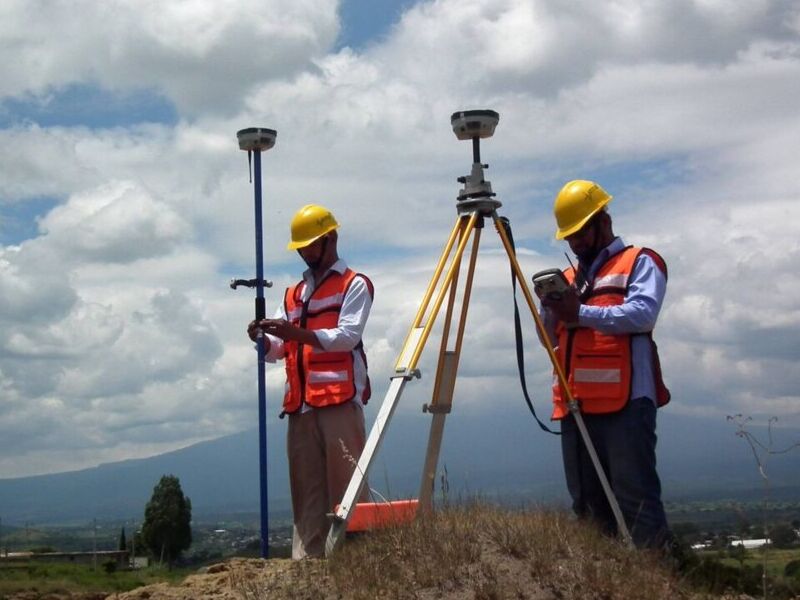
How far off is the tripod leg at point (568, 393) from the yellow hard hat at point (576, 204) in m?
0.36

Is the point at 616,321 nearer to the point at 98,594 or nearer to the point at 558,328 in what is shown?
the point at 558,328

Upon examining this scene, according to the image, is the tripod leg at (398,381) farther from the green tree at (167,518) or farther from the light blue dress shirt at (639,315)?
the green tree at (167,518)

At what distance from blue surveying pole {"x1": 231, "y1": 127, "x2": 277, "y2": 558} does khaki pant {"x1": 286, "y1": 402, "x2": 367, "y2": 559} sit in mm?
219

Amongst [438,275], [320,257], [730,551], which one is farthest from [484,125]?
[730,551]

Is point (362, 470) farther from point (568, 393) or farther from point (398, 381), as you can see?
point (568, 393)

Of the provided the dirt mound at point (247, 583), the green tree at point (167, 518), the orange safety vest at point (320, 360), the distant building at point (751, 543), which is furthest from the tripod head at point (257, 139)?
the green tree at point (167, 518)

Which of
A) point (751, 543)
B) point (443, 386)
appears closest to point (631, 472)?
point (751, 543)

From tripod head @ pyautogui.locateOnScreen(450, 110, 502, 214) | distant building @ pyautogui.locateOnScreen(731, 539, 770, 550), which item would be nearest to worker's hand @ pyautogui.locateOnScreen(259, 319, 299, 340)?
tripod head @ pyautogui.locateOnScreen(450, 110, 502, 214)

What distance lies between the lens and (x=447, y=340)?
21.7 feet

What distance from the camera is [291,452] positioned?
7.26 meters

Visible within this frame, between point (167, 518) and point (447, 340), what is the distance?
26.2 metres

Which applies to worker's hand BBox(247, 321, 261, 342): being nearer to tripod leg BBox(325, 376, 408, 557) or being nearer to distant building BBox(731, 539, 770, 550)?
tripod leg BBox(325, 376, 408, 557)

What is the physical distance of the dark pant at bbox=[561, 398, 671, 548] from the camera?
19.1 feet

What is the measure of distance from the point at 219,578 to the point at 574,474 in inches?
80.8
